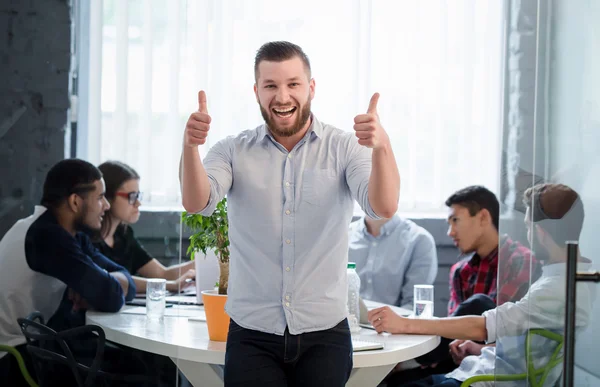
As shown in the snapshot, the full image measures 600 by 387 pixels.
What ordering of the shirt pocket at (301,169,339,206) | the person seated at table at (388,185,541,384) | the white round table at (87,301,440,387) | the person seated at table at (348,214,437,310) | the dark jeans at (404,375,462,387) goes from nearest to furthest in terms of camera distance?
the shirt pocket at (301,169,339,206)
the white round table at (87,301,440,387)
the dark jeans at (404,375,462,387)
the person seated at table at (388,185,541,384)
the person seated at table at (348,214,437,310)

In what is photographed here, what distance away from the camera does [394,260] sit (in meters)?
3.76

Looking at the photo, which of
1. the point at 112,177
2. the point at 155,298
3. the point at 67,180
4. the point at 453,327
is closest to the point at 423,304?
the point at 453,327

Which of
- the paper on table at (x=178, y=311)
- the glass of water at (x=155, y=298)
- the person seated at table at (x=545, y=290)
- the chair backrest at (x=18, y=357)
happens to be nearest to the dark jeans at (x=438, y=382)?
the person seated at table at (x=545, y=290)

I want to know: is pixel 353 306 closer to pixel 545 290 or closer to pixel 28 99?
pixel 545 290

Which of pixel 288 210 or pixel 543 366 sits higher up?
pixel 288 210

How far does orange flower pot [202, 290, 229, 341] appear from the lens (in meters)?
1.98

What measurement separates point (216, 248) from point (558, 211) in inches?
39.9

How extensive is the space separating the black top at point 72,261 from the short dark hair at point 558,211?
1385 millimetres

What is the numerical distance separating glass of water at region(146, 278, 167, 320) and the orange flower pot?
36cm

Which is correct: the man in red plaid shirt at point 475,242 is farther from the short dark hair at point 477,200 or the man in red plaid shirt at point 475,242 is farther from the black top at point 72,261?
the black top at point 72,261

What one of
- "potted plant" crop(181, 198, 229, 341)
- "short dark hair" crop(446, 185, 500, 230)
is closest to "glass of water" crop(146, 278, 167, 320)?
"potted plant" crop(181, 198, 229, 341)

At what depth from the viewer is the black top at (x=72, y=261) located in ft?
7.46

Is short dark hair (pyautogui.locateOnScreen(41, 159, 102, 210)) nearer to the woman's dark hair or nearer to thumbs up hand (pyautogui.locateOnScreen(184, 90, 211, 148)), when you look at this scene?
the woman's dark hair

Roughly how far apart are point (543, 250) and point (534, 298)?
0.11 metres
